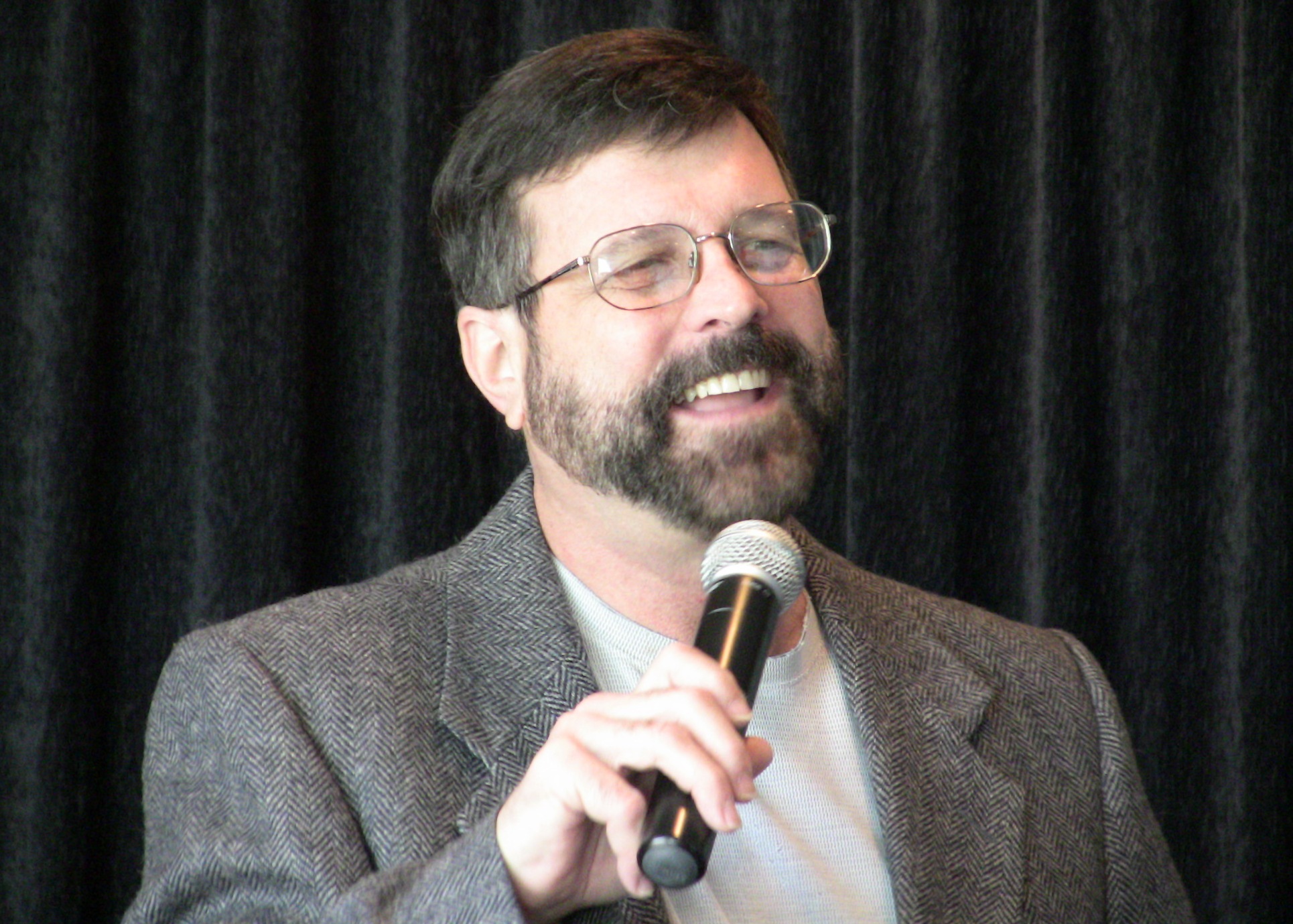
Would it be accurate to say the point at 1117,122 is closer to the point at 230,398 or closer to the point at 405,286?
the point at 405,286

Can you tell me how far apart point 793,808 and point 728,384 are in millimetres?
478

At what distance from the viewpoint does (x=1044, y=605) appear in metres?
2.35

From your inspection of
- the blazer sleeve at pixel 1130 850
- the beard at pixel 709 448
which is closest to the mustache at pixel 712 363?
the beard at pixel 709 448

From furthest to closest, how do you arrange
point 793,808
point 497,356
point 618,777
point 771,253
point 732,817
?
point 497,356 → point 771,253 → point 793,808 → point 618,777 → point 732,817

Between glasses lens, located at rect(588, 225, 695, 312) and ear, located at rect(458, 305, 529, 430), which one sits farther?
ear, located at rect(458, 305, 529, 430)

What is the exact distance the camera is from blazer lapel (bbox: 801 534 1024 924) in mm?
1474

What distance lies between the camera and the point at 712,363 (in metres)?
1.51

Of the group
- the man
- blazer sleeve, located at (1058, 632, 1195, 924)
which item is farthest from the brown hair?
blazer sleeve, located at (1058, 632, 1195, 924)

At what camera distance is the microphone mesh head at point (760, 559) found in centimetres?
108

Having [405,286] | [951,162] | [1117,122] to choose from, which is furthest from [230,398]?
[1117,122]

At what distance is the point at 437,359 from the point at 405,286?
0.12 m

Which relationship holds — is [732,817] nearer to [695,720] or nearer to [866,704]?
[695,720]

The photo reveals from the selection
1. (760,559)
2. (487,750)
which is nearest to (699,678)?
(760,559)

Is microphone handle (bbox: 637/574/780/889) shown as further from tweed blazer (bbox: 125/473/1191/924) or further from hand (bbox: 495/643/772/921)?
tweed blazer (bbox: 125/473/1191/924)
